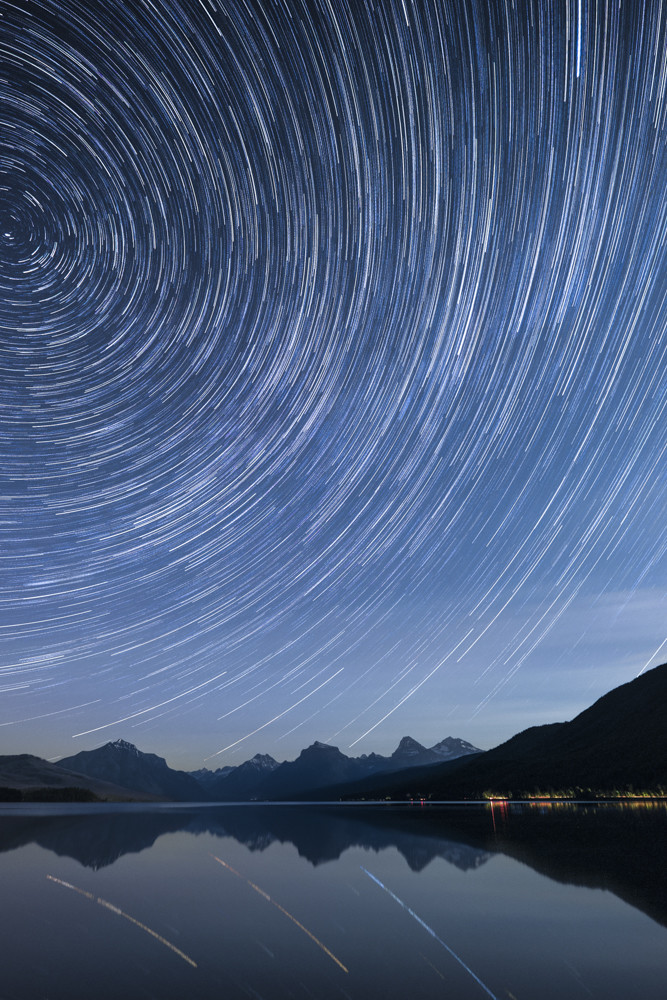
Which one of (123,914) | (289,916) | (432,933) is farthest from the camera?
(123,914)

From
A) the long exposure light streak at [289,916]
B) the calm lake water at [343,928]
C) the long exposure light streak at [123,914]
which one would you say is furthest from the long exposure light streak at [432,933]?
the long exposure light streak at [123,914]

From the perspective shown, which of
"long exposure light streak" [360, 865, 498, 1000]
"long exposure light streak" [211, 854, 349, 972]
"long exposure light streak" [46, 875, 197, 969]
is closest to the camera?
"long exposure light streak" [360, 865, 498, 1000]

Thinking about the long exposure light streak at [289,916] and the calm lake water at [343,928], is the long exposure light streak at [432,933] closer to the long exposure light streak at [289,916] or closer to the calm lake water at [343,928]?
the calm lake water at [343,928]

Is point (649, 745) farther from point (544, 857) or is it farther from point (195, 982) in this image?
point (195, 982)

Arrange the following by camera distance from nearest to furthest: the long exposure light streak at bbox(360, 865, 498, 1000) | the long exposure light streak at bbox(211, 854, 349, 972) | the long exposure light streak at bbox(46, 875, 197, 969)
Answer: the long exposure light streak at bbox(360, 865, 498, 1000), the long exposure light streak at bbox(211, 854, 349, 972), the long exposure light streak at bbox(46, 875, 197, 969)

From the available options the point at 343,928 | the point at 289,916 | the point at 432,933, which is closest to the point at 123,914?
the point at 289,916

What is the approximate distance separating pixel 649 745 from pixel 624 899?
15077 centimetres

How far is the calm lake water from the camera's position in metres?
6.03

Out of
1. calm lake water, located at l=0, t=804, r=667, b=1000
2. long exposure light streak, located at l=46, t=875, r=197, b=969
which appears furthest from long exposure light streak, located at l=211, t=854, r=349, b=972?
long exposure light streak, located at l=46, t=875, r=197, b=969

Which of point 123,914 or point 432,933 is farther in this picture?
point 123,914

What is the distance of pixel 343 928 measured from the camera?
858cm

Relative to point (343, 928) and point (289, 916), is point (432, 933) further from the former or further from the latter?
point (289, 916)

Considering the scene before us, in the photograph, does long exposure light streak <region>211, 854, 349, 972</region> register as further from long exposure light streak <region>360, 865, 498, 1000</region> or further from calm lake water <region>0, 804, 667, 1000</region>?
long exposure light streak <region>360, 865, 498, 1000</region>

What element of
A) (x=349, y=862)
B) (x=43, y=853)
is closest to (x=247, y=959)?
(x=349, y=862)
